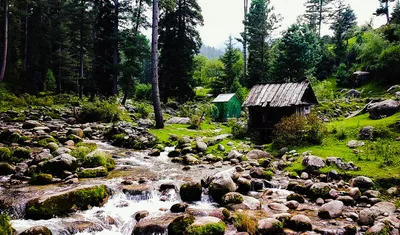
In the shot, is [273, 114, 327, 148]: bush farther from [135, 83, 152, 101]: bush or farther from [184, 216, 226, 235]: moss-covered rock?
[135, 83, 152, 101]: bush

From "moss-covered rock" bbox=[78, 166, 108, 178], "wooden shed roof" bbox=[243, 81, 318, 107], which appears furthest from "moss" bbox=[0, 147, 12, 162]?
"wooden shed roof" bbox=[243, 81, 318, 107]

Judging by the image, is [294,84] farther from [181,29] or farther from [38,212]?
[181,29]

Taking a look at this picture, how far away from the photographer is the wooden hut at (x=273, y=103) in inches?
781

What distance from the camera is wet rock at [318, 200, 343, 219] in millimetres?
8523

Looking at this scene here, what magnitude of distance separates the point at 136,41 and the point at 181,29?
971 centimetres

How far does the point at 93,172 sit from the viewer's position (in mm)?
11203

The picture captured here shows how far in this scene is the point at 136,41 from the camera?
94.5ft

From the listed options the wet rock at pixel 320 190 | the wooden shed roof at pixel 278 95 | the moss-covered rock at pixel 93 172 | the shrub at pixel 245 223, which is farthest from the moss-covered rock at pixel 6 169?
the wooden shed roof at pixel 278 95

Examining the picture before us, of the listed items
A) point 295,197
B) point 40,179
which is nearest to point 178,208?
point 295,197

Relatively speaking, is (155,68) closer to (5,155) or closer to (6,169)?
(5,155)

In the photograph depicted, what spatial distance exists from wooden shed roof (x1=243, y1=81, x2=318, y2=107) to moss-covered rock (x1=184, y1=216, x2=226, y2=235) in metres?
13.6

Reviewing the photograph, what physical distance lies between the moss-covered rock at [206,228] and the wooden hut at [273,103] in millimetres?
13555

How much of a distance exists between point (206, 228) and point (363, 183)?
6814 millimetres

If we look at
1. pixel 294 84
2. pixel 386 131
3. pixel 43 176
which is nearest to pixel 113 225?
pixel 43 176
